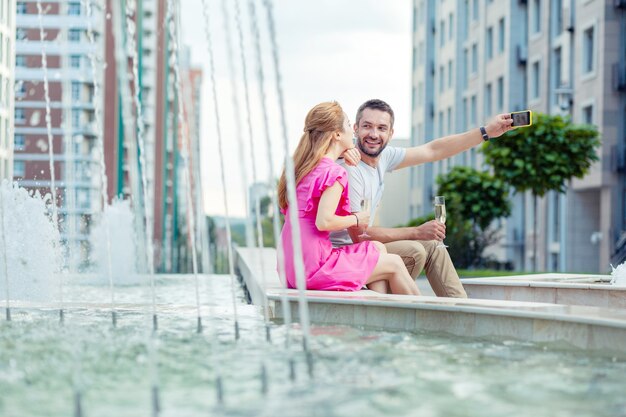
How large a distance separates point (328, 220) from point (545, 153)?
56.3 ft

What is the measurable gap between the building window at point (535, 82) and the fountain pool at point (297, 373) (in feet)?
105

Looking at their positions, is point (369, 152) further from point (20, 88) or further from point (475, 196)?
point (20, 88)

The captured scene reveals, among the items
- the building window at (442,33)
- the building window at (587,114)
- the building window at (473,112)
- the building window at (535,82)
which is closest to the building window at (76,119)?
the building window at (442,33)

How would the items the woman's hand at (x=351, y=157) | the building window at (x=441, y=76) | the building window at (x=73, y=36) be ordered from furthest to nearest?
the building window at (x=73, y=36) < the building window at (x=441, y=76) < the woman's hand at (x=351, y=157)

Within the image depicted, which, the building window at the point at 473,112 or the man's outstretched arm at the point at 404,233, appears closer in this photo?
the man's outstretched arm at the point at 404,233

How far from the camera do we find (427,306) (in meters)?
5.38

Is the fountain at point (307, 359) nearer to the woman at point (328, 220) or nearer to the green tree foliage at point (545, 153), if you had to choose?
the woman at point (328, 220)

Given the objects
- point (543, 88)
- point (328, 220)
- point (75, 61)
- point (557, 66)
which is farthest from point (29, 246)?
point (75, 61)

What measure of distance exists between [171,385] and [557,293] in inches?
182

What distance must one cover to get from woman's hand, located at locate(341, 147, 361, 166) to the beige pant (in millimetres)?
605

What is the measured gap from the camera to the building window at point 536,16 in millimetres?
37312

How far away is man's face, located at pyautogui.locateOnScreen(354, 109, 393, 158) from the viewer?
260 inches

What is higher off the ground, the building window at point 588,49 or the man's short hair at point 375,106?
the building window at point 588,49

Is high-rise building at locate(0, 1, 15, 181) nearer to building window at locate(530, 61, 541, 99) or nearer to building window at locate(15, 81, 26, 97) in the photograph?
building window at locate(530, 61, 541, 99)
